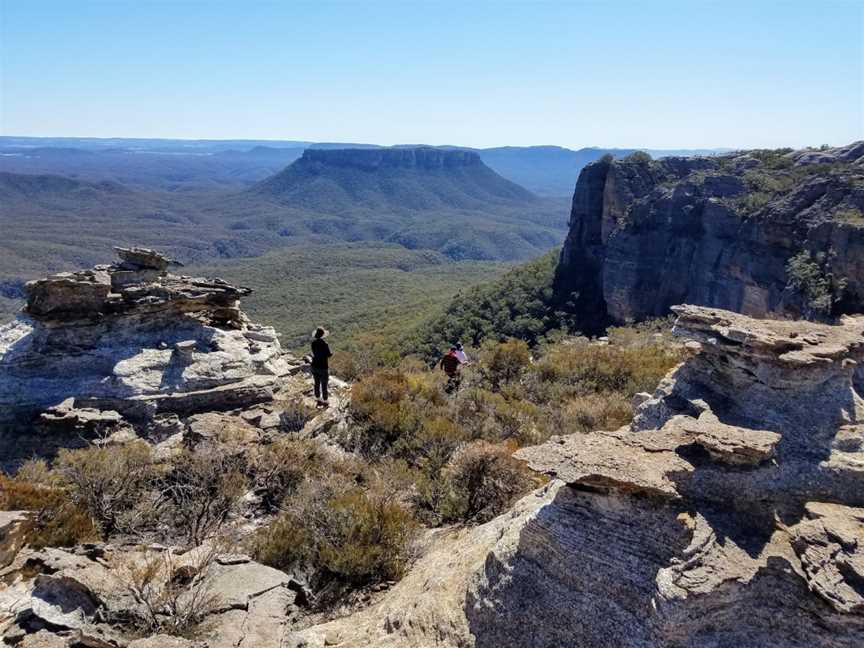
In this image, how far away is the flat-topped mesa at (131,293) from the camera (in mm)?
12344

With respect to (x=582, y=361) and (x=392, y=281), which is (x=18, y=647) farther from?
(x=392, y=281)

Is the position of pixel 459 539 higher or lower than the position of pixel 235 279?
higher

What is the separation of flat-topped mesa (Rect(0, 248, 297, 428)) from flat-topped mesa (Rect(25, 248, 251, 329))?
0.02 m

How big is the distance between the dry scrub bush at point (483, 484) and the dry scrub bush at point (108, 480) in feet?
13.5

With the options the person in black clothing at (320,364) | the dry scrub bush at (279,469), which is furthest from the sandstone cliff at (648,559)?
the person in black clothing at (320,364)

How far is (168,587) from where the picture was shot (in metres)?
5.46

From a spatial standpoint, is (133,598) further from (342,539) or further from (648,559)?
(648,559)

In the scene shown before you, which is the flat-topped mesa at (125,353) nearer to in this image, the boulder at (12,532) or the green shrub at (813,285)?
the boulder at (12,532)

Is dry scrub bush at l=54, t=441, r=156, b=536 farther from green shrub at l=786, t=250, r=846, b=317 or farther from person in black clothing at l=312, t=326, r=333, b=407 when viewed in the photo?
green shrub at l=786, t=250, r=846, b=317

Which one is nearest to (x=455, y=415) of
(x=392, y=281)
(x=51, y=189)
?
(x=392, y=281)

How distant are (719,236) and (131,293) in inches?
1518

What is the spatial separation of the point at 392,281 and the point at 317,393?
232 feet

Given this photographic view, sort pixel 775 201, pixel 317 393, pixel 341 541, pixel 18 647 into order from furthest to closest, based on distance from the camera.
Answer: pixel 775 201
pixel 317 393
pixel 341 541
pixel 18 647

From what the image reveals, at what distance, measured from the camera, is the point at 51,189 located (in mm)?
183625
